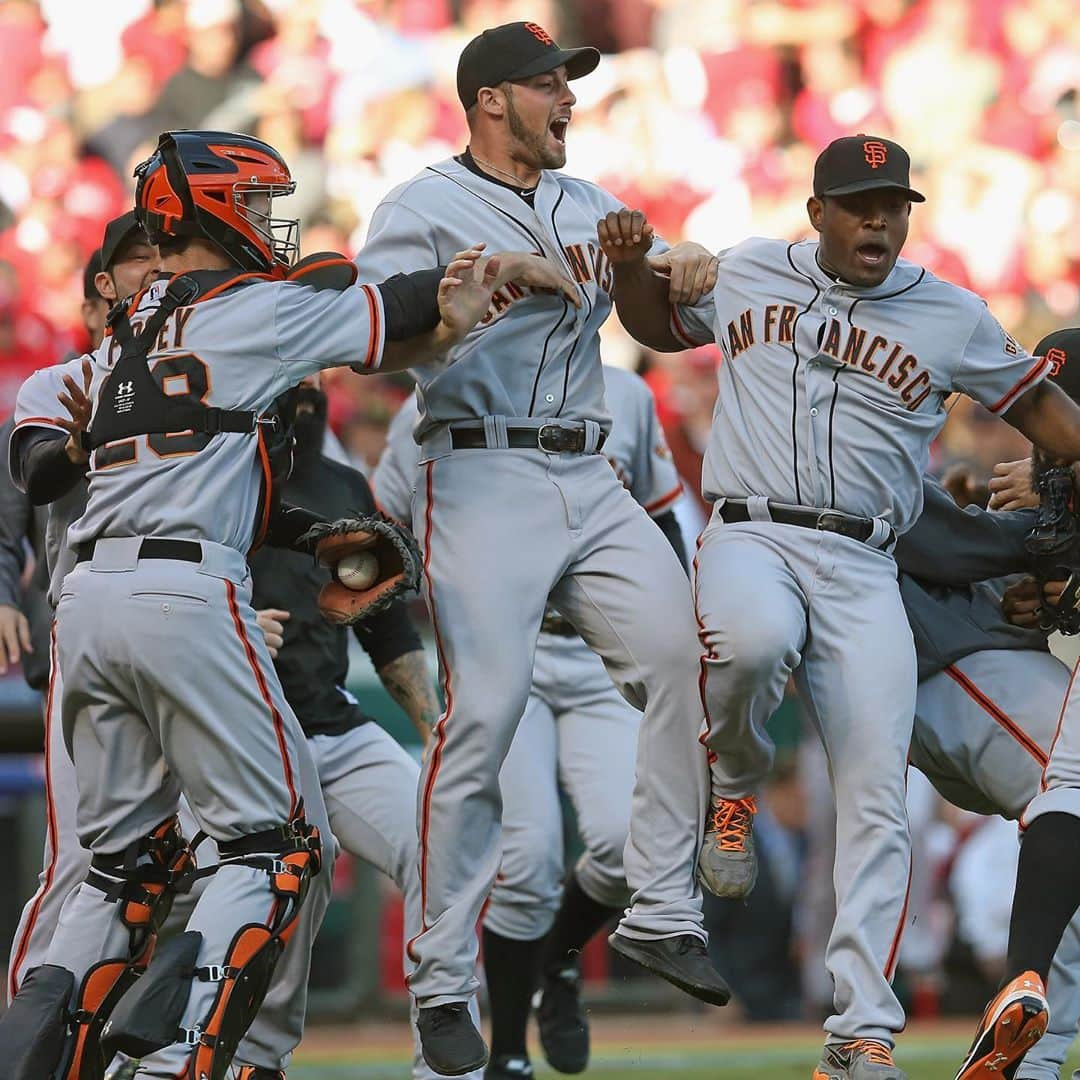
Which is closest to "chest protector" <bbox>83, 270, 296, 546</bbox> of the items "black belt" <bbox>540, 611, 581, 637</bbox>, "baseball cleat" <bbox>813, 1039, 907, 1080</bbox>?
"black belt" <bbox>540, 611, 581, 637</bbox>

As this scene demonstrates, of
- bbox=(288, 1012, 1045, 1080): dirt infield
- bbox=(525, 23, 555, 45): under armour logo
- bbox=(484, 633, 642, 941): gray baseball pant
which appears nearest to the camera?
bbox=(525, 23, 555, 45): under armour logo

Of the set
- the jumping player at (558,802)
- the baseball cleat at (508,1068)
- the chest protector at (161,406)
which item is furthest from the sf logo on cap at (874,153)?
the baseball cleat at (508,1068)

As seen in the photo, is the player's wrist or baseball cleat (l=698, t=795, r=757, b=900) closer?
baseball cleat (l=698, t=795, r=757, b=900)

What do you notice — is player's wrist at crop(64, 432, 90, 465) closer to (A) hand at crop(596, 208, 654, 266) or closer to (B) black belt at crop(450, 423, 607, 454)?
(B) black belt at crop(450, 423, 607, 454)

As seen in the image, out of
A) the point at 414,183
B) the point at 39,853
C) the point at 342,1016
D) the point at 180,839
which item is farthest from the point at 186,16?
the point at 180,839

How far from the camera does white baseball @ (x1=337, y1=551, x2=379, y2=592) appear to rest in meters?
4.73

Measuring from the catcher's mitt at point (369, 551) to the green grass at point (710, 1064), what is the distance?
9.57ft

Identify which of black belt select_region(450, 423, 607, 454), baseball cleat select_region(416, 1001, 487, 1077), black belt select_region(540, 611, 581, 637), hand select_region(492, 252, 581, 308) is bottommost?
baseball cleat select_region(416, 1001, 487, 1077)

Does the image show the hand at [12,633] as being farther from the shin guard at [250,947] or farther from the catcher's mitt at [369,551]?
the shin guard at [250,947]

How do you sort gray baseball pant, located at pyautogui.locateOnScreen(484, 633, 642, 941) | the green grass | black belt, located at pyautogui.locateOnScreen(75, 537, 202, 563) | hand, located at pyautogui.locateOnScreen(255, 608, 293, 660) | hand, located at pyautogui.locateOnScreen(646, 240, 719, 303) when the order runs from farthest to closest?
the green grass → gray baseball pant, located at pyautogui.locateOnScreen(484, 633, 642, 941) → hand, located at pyautogui.locateOnScreen(255, 608, 293, 660) → hand, located at pyautogui.locateOnScreen(646, 240, 719, 303) → black belt, located at pyautogui.locateOnScreen(75, 537, 202, 563)

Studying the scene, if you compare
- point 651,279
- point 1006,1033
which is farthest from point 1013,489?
point 1006,1033

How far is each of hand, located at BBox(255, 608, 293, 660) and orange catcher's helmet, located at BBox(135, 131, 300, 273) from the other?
3.42 feet

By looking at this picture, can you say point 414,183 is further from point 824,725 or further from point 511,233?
point 824,725

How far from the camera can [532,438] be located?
15.8 feet
